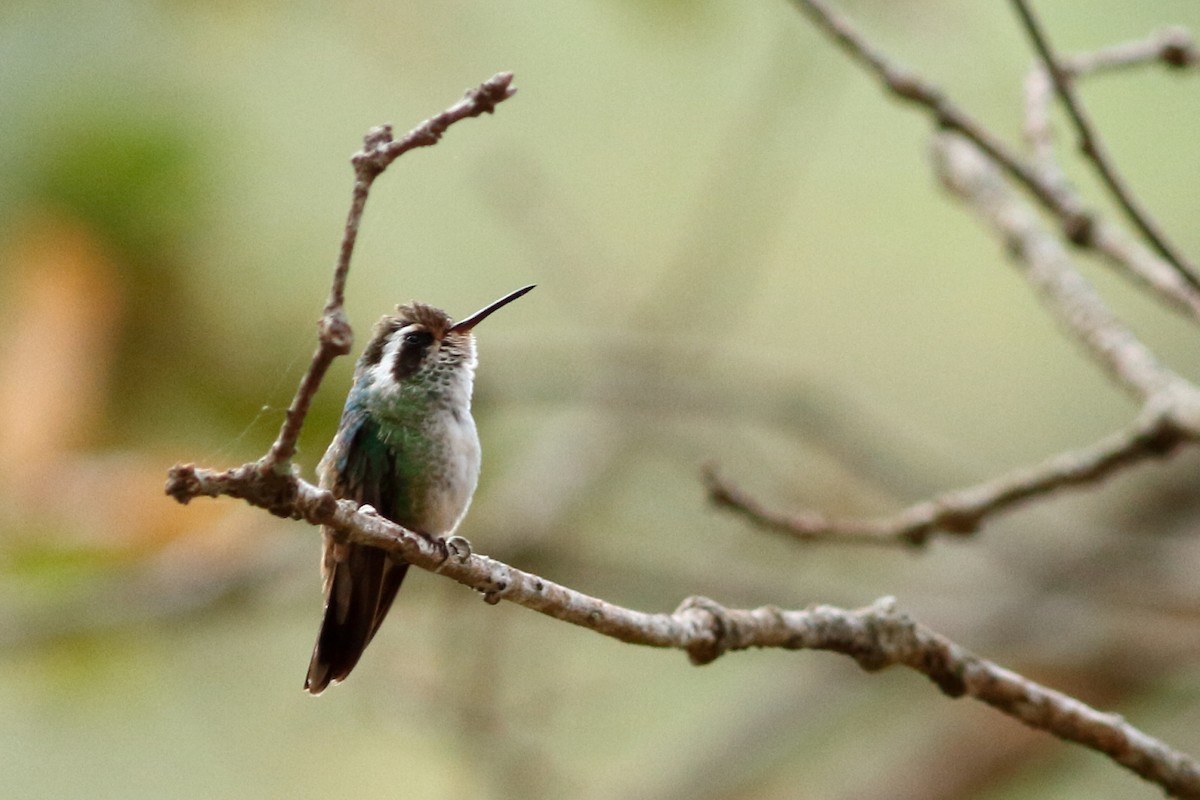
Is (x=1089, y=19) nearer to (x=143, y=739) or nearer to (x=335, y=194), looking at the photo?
(x=335, y=194)

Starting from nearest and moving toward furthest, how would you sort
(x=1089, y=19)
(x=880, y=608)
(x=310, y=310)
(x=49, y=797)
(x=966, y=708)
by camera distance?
(x=880, y=608) < (x=310, y=310) < (x=966, y=708) < (x=1089, y=19) < (x=49, y=797)

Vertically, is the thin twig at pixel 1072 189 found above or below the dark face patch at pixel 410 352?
above

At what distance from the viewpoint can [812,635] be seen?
2.18 meters

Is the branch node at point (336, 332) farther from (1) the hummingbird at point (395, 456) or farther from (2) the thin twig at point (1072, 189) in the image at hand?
(2) the thin twig at point (1072, 189)

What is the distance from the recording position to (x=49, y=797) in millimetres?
8586

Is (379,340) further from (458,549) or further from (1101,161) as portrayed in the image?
(1101,161)

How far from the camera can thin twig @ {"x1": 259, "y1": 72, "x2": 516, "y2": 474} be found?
4.44 feet

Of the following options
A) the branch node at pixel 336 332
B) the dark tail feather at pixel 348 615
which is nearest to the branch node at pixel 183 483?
the branch node at pixel 336 332

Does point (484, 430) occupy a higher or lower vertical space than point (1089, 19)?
lower

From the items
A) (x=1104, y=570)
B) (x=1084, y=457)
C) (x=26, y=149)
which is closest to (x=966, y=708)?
(x=1104, y=570)

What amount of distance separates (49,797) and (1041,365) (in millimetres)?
6625

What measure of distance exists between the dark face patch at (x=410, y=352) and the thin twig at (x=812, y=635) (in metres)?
0.73

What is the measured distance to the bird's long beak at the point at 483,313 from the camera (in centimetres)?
→ 220

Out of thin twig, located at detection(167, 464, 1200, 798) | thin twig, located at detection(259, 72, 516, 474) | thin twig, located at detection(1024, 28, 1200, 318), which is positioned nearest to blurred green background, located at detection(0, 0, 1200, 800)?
thin twig, located at detection(1024, 28, 1200, 318)
